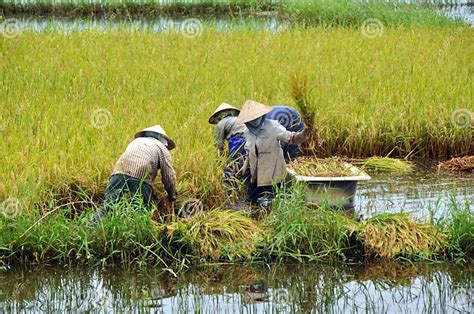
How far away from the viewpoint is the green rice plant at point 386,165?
A: 8680mm

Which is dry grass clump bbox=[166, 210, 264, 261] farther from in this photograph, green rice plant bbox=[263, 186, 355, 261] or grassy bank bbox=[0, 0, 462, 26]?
grassy bank bbox=[0, 0, 462, 26]

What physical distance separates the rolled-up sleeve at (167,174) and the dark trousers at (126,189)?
121 millimetres

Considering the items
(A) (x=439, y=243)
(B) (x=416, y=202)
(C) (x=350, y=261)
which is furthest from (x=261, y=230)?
(B) (x=416, y=202)

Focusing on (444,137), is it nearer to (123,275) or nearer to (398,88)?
(398,88)

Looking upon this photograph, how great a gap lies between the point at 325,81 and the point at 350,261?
15.0 ft

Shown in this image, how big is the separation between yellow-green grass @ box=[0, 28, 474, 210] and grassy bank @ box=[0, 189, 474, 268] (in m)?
0.47

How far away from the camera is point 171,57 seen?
12.1 metres
